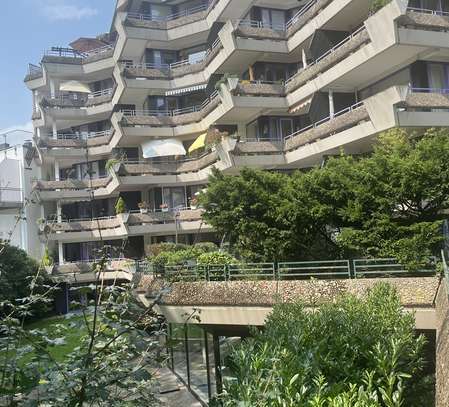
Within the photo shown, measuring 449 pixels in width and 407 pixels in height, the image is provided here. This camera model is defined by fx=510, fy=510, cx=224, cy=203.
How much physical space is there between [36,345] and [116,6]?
1492 inches

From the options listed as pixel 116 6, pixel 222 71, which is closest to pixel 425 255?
pixel 222 71

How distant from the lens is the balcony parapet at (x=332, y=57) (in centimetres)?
1978

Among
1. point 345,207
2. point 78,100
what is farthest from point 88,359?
point 78,100

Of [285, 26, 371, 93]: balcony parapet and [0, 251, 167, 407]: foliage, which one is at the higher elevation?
[285, 26, 371, 93]: balcony parapet

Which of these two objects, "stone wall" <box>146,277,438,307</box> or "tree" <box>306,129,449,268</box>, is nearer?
"stone wall" <box>146,277,438,307</box>

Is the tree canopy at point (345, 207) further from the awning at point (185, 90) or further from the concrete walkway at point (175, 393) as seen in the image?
the awning at point (185, 90)

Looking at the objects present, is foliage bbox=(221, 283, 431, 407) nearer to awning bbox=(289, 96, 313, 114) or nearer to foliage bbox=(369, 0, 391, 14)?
foliage bbox=(369, 0, 391, 14)

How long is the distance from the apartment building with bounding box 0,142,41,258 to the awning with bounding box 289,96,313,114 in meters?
23.1

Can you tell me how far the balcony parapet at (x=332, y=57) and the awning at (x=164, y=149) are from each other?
9.56m

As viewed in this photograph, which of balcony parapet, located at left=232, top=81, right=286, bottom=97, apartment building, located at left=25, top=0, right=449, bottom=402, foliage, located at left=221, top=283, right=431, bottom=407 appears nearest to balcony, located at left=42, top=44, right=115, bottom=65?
apartment building, located at left=25, top=0, right=449, bottom=402

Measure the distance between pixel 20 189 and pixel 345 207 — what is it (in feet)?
115

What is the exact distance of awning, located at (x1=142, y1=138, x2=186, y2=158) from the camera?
33250mm

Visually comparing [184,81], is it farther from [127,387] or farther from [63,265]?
[127,387]

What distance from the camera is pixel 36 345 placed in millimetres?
4203
